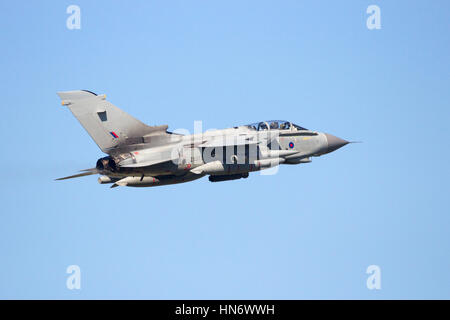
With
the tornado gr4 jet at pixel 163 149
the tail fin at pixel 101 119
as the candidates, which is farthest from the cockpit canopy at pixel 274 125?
the tail fin at pixel 101 119

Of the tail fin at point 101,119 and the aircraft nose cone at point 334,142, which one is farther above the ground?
the tail fin at point 101,119

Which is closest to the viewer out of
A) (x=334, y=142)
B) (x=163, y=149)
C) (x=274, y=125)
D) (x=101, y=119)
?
(x=101, y=119)

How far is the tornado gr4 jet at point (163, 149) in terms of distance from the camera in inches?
1481

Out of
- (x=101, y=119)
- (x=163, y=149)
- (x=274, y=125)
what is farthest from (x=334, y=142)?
(x=101, y=119)

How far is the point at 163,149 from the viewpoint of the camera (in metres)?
38.2

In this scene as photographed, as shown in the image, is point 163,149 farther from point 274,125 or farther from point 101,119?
point 274,125

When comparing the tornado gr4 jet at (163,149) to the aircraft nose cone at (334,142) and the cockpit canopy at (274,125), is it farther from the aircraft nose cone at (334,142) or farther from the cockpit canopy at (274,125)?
the aircraft nose cone at (334,142)

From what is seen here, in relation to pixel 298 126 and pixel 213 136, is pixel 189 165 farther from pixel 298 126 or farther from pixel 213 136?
pixel 298 126

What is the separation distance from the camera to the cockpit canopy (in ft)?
135

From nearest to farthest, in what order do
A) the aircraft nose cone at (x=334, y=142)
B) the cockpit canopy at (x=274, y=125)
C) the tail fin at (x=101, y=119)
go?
1. the tail fin at (x=101, y=119)
2. the cockpit canopy at (x=274, y=125)
3. the aircraft nose cone at (x=334, y=142)

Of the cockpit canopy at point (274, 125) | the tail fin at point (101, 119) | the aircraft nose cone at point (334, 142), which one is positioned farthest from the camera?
the aircraft nose cone at point (334, 142)

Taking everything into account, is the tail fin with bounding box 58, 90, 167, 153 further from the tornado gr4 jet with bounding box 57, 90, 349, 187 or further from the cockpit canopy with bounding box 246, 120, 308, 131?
the cockpit canopy with bounding box 246, 120, 308, 131

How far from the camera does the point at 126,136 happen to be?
125 feet

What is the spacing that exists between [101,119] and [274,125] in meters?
8.17
